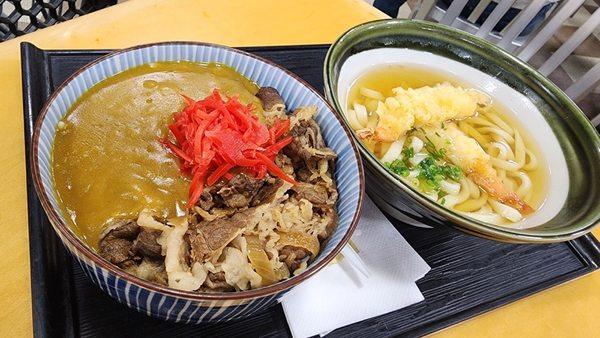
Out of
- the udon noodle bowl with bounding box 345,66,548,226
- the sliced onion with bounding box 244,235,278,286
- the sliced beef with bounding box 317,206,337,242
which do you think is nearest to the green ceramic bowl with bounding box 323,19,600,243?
the udon noodle bowl with bounding box 345,66,548,226

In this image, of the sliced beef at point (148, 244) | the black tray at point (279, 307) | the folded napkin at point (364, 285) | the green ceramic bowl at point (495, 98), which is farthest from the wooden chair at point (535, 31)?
the sliced beef at point (148, 244)

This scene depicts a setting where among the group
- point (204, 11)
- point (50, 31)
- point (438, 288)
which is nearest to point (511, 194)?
point (438, 288)

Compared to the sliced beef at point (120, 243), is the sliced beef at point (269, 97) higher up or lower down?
higher up

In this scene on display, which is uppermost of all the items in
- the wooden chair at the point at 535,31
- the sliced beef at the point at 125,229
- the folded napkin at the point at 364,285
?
the wooden chair at the point at 535,31

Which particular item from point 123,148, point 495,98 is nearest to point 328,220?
point 123,148

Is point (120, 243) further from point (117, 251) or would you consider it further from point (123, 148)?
point (123, 148)

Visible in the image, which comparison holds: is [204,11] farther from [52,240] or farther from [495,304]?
[495,304]

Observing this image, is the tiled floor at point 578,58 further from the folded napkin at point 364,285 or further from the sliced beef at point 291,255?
the sliced beef at point 291,255
